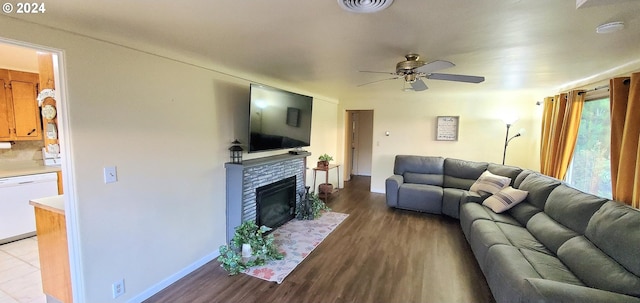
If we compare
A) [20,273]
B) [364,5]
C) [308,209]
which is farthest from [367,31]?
[20,273]

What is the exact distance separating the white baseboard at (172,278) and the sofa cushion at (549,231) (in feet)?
10.8

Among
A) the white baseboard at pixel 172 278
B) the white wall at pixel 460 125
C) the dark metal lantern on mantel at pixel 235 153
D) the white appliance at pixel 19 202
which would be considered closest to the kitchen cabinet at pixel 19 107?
the white appliance at pixel 19 202

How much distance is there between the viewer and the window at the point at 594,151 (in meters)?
2.97

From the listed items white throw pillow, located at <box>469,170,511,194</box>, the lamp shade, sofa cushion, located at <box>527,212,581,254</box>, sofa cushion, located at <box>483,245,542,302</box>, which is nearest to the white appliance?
sofa cushion, located at <box>483,245,542,302</box>

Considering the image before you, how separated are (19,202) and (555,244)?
5.88 m

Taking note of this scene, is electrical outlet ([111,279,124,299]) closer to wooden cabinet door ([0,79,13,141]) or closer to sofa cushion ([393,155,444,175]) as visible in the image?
wooden cabinet door ([0,79,13,141])

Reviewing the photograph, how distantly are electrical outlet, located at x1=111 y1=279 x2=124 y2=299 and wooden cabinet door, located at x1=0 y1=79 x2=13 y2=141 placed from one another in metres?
3.20

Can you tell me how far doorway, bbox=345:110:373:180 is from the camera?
8094mm

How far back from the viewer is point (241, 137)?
3.21m

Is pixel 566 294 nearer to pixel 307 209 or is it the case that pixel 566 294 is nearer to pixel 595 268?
pixel 595 268

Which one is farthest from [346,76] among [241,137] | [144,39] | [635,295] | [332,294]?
[635,295]

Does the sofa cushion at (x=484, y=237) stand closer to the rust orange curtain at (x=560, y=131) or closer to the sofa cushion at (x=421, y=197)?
the sofa cushion at (x=421, y=197)

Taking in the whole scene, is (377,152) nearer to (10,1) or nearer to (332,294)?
(332,294)

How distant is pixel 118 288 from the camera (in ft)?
6.68
